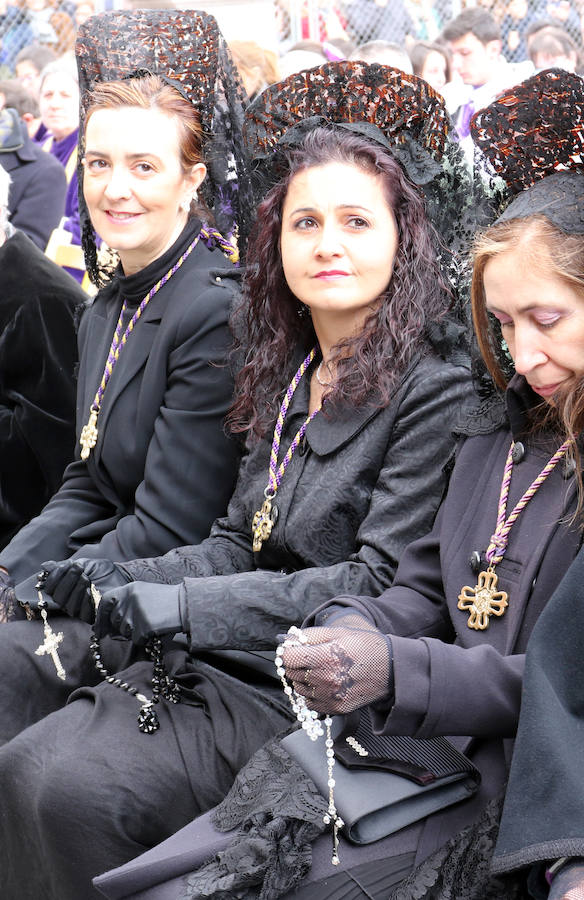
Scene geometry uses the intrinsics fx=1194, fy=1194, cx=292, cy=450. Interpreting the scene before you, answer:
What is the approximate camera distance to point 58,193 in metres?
6.81

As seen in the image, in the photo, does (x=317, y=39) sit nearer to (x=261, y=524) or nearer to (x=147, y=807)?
(x=261, y=524)

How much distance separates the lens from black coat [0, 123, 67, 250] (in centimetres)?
666

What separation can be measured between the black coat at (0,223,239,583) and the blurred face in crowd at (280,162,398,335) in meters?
0.46

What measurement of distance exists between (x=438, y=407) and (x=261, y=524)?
0.48m

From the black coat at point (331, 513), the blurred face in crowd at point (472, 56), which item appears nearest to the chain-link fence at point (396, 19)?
the blurred face in crowd at point (472, 56)

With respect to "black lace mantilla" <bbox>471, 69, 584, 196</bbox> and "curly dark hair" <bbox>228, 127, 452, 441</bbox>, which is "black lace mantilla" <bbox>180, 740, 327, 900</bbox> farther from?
"black lace mantilla" <bbox>471, 69, 584, 196</bbox>

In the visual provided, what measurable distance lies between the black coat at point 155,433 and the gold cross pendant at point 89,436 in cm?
2

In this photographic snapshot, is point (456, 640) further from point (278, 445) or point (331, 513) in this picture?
point (278, 445)

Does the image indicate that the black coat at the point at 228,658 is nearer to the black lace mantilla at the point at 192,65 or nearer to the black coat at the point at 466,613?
the black coat at the point at 466,613

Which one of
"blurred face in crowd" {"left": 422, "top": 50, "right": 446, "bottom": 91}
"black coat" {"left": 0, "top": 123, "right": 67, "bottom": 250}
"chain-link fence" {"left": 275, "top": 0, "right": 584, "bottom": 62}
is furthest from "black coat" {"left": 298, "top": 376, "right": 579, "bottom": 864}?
"chain-link fence" {"left": 275, "top": 0, "right": 584, "bottom": 62}

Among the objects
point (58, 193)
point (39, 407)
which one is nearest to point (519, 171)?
point (39, 407)

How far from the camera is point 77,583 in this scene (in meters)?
2.53

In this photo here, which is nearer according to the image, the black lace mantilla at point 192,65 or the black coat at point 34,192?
the black lace mantilla at point 192,65

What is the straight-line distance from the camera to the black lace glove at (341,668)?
6.07 feet
